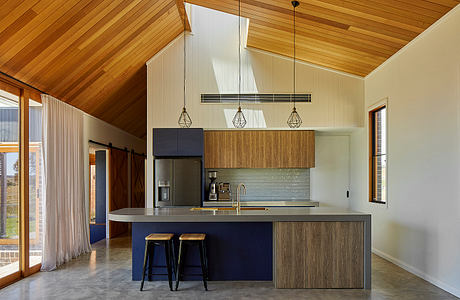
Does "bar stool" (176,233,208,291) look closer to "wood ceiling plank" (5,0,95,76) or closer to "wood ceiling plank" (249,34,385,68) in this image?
"wood ceiling plank" (5,0,95,76)

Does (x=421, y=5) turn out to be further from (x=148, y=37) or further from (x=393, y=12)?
(x=148, y=37)

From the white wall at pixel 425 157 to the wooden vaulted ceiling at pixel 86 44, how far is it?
3.48m

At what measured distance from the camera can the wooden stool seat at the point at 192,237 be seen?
416cm

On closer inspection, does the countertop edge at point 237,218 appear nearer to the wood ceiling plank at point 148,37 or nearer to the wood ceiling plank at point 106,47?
the wood ceiling plank at point 106,47

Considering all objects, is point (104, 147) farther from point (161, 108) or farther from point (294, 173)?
point (294, 173)

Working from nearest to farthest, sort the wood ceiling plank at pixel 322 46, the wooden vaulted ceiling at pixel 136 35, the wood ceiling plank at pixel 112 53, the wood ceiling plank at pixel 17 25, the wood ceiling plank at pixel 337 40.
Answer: the wood ceiling plank at pixel 17 25
the wooden vaulted ceiling at pixel 136 35
the wood ceiling plank at pixel 337 40
the wood ceiling plank at pixel 112 53
the wood ceiling plank at pixel 322 46

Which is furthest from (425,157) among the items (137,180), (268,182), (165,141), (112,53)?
(137,180)

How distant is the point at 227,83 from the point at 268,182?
2.05 metres

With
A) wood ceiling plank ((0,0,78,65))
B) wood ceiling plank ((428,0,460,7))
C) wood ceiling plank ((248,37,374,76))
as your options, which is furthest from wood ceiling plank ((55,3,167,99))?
wood ceiling plank ((428,0,460,7))

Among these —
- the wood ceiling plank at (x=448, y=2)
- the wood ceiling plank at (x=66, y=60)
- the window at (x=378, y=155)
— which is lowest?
the window at (x=378, y=155)

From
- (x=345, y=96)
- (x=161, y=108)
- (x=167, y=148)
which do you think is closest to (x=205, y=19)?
(x=161, y=108)

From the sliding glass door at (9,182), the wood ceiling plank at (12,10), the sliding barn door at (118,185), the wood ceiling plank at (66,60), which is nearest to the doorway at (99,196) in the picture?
the sliding barn door at (118,185)

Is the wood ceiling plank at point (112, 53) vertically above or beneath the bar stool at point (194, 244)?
above

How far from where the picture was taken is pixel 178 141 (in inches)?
266
